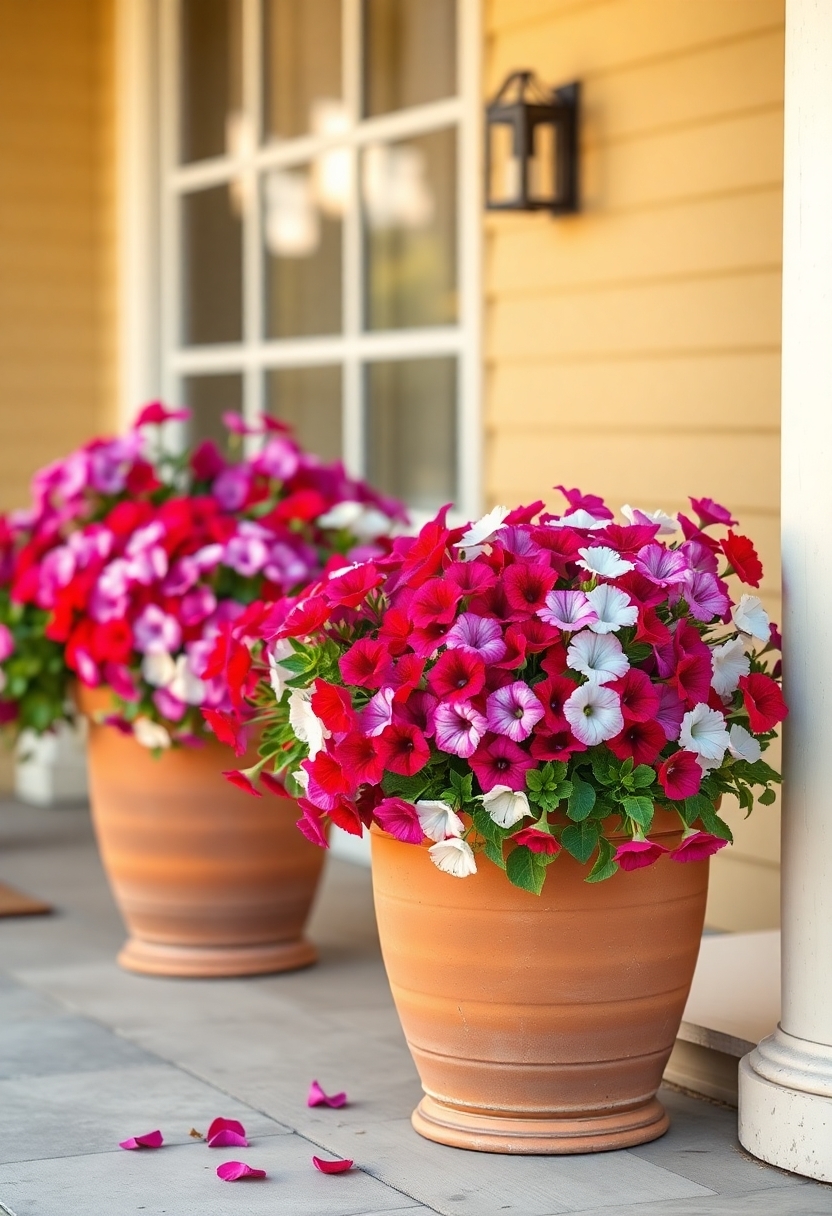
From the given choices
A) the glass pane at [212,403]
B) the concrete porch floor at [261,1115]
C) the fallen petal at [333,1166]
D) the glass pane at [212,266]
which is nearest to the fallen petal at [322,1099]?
the concrete porch floor at [261,1115]

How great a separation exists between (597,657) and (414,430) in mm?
2593

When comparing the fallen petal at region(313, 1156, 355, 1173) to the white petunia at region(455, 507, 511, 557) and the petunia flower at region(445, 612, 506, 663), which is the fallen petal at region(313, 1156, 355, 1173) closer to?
the petunia flower at region(445, 612, 506, 663)

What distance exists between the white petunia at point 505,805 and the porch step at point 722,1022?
2.14 ft

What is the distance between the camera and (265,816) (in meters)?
3.72

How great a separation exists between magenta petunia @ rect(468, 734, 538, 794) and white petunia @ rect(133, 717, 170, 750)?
1.37m

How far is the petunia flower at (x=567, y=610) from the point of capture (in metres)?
2.43

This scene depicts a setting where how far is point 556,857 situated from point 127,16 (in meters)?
4.34

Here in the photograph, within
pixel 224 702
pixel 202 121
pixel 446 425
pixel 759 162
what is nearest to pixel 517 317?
pixel 446 425

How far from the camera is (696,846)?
98.3 inches

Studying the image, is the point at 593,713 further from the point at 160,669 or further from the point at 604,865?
the point at 160,669

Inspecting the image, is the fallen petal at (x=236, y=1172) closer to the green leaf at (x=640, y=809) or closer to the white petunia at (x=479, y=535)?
the green leaf at (x=640, y=809)

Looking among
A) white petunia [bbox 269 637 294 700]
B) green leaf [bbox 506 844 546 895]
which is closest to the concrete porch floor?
green leaf [bbox 506 844 546 895]

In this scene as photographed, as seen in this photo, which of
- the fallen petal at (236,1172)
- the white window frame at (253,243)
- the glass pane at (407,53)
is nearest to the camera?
the fallen petal at (236,1172)

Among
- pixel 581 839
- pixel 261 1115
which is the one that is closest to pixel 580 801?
pixel 581 839
